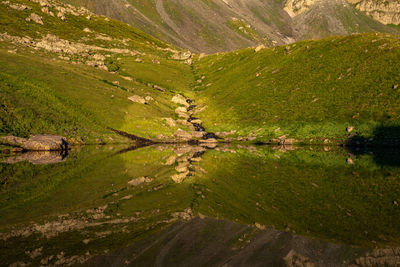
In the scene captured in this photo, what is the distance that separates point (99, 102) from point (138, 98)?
13276mm

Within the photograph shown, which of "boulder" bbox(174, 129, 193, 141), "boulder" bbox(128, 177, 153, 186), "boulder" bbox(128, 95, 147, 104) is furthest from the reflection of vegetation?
"boulder" bbox(128, 95, 147, 104)

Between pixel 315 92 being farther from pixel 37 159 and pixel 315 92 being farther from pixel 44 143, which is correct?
pixel 37 159

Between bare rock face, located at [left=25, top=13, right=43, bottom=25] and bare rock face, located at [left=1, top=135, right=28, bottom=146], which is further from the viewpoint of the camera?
bare rock face, located at [left=25, top=13, right=43, bottom=25]

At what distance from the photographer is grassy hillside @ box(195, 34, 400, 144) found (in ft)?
219

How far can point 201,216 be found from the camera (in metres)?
21.5

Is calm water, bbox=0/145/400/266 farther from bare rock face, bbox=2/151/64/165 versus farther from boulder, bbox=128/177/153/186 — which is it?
bare rock face, bbox=2/151/64/165

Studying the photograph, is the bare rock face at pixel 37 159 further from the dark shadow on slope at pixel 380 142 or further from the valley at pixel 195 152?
the dark shadow on slope at pixel 380 142

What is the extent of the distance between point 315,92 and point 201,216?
2656 inches

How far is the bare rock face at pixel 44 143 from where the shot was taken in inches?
2339

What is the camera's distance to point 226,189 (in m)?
29.0

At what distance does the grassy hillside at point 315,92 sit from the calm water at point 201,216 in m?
32.8

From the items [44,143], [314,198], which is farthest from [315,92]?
A: [44,143]

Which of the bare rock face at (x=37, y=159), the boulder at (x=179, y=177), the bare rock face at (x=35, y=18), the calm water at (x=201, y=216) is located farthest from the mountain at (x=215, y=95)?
the boulder at (x=179, y=177)

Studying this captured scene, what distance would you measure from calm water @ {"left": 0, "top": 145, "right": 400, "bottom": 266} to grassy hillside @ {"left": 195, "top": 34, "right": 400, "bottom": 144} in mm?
32769
